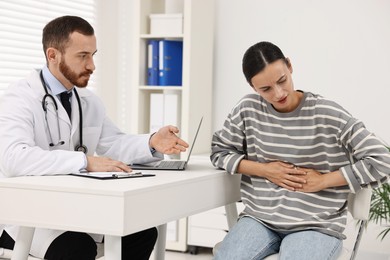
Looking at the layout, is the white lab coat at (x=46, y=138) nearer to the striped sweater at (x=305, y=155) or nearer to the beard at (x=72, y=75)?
the beard at (x=72, y=75)

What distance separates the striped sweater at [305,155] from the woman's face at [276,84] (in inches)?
2.2

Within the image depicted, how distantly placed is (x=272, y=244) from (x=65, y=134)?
2.58 feet

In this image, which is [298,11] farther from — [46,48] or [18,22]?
[46,48]

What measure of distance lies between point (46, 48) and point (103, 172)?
1.96 ft

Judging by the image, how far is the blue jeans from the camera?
74.1 inches

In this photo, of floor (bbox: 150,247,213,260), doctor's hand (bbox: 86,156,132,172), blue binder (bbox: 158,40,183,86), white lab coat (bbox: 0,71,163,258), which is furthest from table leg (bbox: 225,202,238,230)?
blue binder (bbox: 158,40,183,86)

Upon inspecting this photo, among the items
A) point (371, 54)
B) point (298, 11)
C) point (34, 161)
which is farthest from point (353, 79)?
point (34, 161)

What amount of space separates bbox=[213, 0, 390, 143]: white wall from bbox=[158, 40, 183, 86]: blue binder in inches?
11.1

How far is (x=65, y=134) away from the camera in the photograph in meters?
2.23

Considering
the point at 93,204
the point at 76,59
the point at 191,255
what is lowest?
the point at 191,255

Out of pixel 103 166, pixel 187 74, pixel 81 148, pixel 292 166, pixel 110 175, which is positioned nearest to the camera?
pixel 110 175

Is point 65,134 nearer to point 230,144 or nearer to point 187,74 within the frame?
point 230,144

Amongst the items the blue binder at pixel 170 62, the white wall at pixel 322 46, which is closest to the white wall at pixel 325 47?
the white wall at pixel 322 46

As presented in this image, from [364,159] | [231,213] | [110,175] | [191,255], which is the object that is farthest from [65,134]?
[191,255]
